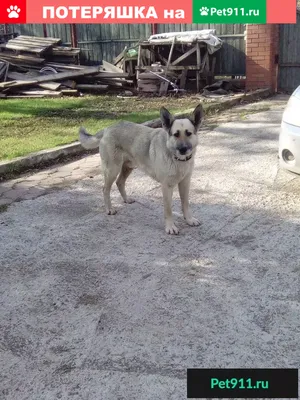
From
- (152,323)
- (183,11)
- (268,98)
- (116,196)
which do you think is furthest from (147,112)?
(152,323)

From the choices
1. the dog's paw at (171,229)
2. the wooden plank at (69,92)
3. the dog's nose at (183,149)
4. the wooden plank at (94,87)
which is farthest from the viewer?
the wooden plank at (94,87)

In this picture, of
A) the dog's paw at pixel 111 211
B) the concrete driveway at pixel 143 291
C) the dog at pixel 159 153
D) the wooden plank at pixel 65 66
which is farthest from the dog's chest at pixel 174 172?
the wooden plank at pixel 65 66

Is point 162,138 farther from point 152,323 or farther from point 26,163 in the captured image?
point 26,163

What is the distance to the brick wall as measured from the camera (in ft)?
39.4

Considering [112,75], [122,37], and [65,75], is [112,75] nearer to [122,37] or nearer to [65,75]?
[65,75]

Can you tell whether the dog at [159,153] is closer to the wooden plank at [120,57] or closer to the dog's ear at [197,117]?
the dog's ear at [197,117]

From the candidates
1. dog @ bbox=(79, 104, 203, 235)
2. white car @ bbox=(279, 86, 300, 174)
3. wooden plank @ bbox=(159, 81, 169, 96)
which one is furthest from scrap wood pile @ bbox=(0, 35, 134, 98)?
white car @ bbox=(279, 86, 300, 174)

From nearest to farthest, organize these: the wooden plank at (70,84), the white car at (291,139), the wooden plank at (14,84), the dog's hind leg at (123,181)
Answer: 1. the white car at (291,139)
2. the dog's hind leg at (123,181)
3. the wooden plank at (14,84)
4. the wooden plank at (70,84)

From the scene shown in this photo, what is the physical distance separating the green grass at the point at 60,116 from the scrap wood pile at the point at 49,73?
0.90 metres

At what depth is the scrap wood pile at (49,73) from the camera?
12477 millimetres

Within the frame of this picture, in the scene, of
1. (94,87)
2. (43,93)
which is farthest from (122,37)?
(43,93)

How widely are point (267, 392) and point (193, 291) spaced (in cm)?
101

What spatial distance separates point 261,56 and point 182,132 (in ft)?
30.8

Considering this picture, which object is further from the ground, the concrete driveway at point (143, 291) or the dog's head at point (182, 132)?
the dog's head at point (182, 132)
